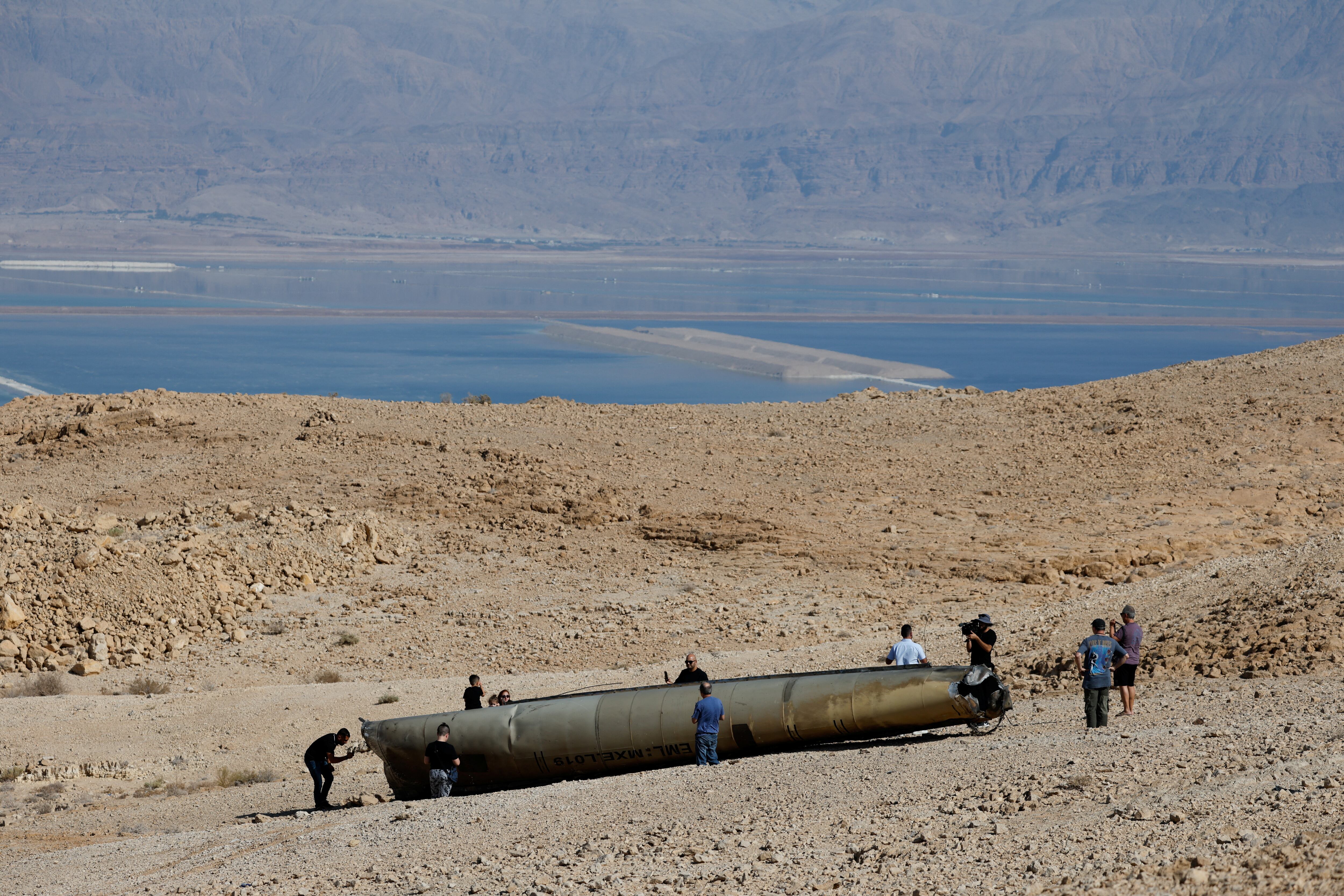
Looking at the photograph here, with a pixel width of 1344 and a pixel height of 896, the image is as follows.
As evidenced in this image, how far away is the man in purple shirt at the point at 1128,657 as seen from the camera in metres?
14.5

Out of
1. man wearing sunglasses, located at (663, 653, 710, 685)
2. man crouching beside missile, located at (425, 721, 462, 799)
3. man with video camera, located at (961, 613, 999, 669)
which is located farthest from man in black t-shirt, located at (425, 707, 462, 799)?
man with video camera, located at (961, 613, 999, 669)

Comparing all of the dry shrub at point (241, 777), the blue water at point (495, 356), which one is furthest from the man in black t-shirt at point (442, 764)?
the blue water at point (495, 356)

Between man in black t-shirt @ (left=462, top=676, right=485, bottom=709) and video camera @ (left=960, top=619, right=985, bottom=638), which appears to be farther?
man in black t-shirt @ (left=462, top=676, right=485, bottom=709)

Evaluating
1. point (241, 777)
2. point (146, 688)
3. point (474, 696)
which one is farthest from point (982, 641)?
point (146, 688)

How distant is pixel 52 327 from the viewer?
412ft

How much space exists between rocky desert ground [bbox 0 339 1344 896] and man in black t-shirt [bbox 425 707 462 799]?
0.77 meters

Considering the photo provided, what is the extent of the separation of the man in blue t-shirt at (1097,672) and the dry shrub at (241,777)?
30.4 ft

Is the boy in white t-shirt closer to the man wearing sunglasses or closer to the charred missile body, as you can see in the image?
the charred missile body

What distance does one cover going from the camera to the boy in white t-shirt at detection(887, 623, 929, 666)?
1552cm

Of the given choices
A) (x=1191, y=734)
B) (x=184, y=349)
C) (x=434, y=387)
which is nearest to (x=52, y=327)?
(x=184, y=349)

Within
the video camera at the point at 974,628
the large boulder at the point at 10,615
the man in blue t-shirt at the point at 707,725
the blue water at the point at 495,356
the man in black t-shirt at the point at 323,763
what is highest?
the blue water at the point at 495,356

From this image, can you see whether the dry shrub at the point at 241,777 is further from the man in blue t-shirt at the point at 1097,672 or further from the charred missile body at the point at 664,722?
the man in blue t-shirt at the point at 1097,672

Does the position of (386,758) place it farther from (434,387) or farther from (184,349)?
(184,349)

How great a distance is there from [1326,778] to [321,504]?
2179 cm
